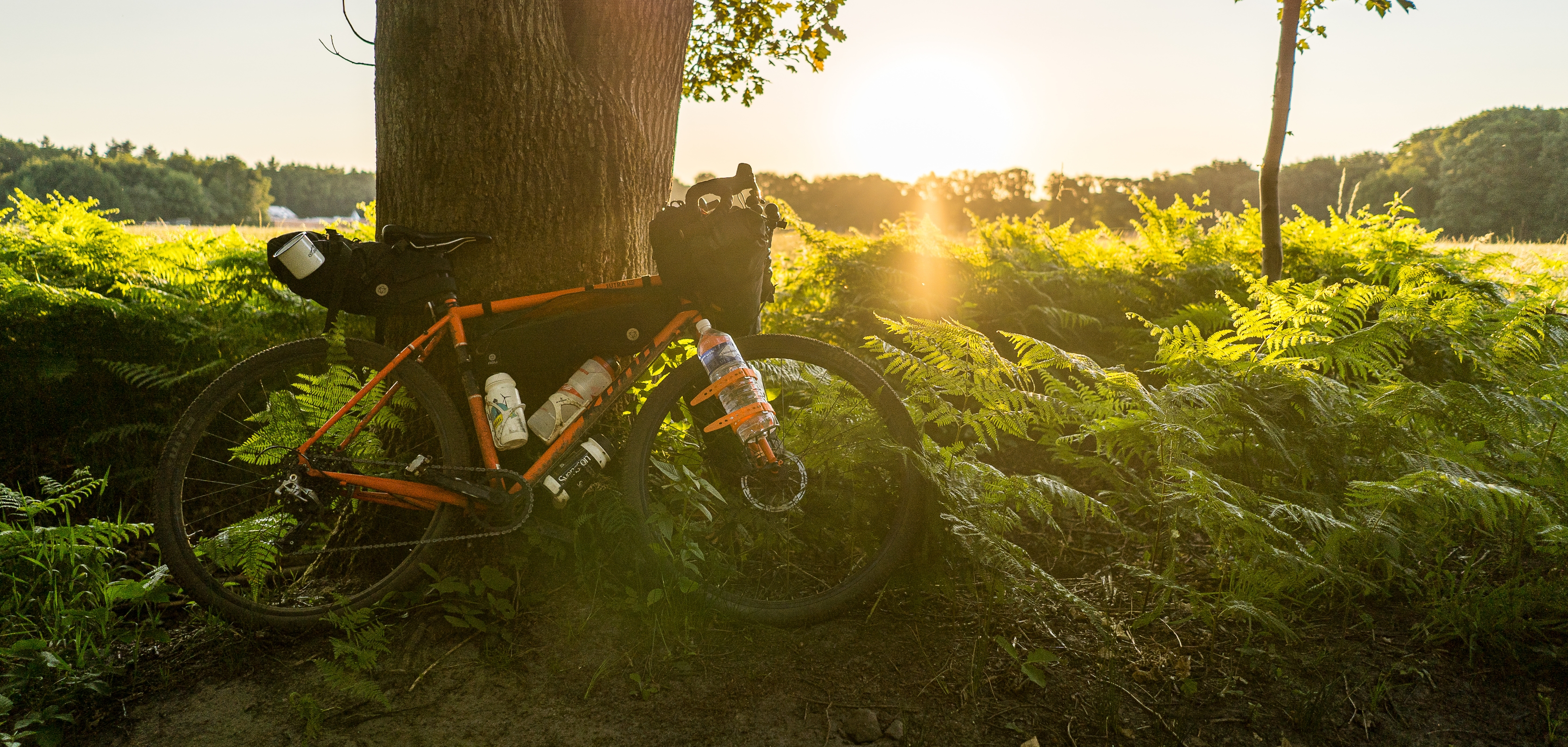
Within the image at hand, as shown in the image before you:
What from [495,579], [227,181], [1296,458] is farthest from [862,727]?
[227,181]

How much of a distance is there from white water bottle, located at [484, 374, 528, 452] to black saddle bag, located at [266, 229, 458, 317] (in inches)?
15.8

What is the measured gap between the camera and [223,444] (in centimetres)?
305

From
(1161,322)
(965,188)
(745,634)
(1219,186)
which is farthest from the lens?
(1219,186)

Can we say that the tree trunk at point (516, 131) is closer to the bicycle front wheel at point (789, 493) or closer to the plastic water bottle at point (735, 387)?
the plastic water bottle at point (735, 387)

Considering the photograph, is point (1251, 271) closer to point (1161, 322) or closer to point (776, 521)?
point (1161, 322)

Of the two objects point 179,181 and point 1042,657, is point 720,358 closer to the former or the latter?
point 1042,657

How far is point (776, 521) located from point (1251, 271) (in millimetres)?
4408

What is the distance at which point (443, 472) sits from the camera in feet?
9.07

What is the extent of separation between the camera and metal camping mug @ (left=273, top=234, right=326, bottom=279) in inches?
101

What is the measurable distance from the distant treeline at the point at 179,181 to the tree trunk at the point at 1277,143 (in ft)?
249

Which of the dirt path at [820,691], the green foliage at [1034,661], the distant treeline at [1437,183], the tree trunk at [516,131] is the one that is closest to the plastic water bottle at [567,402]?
the tree trunk at [516,131]

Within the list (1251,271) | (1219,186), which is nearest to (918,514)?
(1251,271)

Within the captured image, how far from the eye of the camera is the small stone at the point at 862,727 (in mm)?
2217

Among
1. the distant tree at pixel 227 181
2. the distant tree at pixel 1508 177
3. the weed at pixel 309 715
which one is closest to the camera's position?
the weed at pixel 309 715
